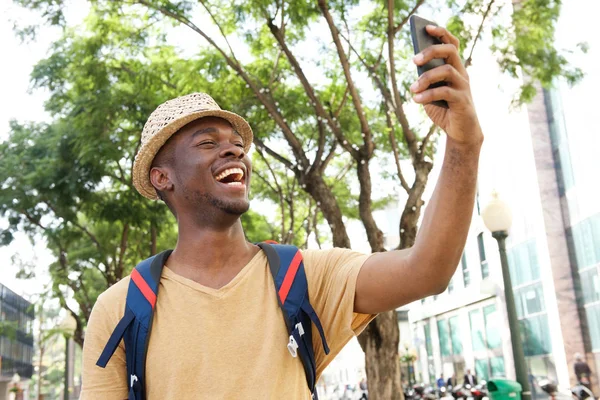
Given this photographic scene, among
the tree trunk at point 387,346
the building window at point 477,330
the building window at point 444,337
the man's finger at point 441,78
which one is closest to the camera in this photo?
the man's finger at point 441,78

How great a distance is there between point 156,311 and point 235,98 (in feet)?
33.4

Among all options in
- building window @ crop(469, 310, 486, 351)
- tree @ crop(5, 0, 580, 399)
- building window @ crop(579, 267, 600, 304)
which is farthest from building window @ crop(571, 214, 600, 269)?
building window @ crop(469, 310, 486, 351)

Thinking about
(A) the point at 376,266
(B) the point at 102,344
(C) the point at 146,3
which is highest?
(C) the point at 146,3

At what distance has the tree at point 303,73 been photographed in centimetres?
981

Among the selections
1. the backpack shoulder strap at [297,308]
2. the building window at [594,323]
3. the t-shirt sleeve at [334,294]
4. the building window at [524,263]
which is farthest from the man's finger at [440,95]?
the building window at [524,263]

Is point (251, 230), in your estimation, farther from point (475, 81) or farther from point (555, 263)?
point (475, 81)

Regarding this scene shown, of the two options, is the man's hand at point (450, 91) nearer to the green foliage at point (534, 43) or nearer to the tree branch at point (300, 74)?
the tree branch at point (300, 74)

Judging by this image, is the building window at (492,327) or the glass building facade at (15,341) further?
the glass building facade at (15,341)

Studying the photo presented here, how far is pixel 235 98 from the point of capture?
12023 millimetres

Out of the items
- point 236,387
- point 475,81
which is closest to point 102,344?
point 236,387

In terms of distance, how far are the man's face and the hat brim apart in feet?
0.12

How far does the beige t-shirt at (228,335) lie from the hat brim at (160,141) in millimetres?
455

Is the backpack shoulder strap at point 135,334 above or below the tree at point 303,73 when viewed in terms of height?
below

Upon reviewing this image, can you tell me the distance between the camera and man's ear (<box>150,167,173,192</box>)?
2354mm
